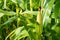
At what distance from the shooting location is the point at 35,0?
0.75m

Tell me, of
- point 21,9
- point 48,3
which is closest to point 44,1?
point 48,3

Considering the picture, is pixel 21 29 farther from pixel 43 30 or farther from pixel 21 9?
pixel 21 9

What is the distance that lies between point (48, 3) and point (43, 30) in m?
0.09

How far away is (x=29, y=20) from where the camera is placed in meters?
0.58

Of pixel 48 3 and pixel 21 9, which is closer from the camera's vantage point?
pixel 48 3

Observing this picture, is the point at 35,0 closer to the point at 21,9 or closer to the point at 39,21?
the point at 21,9

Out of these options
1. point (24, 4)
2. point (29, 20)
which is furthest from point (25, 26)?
point (24, 4)

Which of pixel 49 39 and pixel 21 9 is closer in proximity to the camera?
pixel 49 39

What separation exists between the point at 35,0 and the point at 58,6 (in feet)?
0.73

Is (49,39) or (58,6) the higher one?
(58,6)

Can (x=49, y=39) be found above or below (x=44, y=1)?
below

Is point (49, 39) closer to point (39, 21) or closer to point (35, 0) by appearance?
point (39, 21)

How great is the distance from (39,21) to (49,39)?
8 centimetres

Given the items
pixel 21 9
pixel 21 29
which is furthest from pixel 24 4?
pixel 21 29
